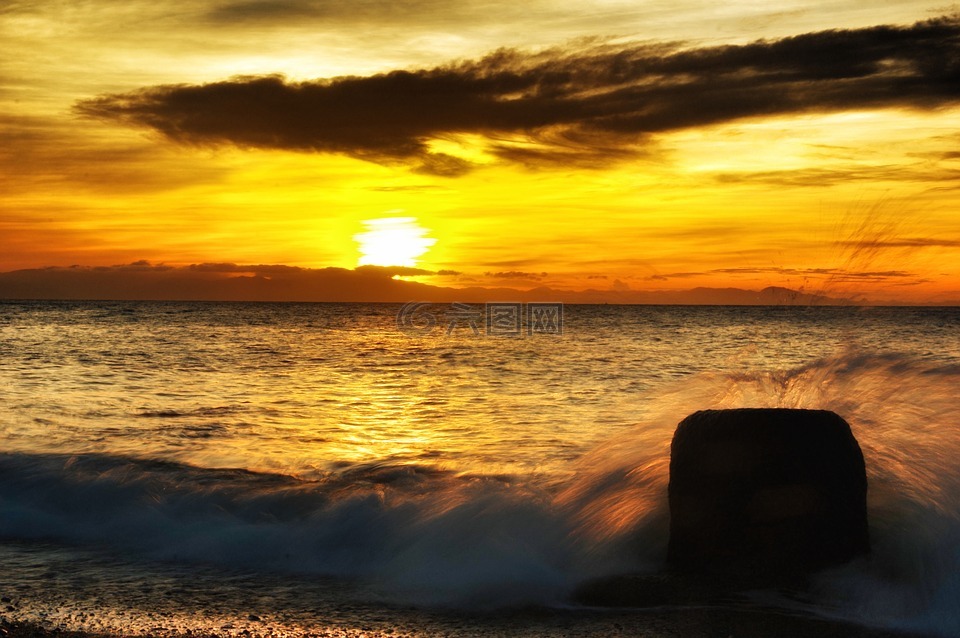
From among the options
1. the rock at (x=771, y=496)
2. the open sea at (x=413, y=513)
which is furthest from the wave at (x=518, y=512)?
the rock at (x=771, y=496)

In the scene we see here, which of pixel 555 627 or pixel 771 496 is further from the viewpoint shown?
pixel 771 496

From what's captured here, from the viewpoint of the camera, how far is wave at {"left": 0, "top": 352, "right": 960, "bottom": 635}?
266 inches

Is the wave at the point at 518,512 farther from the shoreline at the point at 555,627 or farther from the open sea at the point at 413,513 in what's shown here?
the shoreline at the point at 555,627

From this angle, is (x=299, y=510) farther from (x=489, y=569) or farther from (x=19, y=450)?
(x=19, y=450)

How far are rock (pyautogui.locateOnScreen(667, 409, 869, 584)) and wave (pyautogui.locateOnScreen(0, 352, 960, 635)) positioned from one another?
326mm

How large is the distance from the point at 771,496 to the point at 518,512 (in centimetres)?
263

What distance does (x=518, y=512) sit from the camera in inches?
329

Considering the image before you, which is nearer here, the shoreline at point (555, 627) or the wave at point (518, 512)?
the shoreline at point (555, 627)

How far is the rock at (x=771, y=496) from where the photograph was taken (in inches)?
262

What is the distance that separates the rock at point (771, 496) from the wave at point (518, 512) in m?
0.33

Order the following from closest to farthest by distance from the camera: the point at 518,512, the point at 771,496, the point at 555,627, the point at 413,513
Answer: the point at 555,627 → the point at 771,496 → the point at 518,512 → the point at 413,513

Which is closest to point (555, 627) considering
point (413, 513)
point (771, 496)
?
point (771, 496)

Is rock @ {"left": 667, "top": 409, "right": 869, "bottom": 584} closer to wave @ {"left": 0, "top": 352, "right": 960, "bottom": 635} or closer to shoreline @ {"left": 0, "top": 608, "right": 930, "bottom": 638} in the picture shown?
wave @ {"left": 0, "top": 352, "right": 960, "bottom": 635}

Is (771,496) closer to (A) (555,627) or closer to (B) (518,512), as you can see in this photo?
(A) (555,627)
